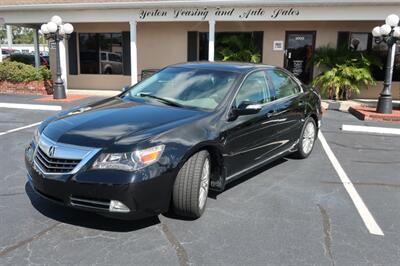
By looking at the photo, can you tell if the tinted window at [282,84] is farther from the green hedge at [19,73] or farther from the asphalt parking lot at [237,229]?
the green hedge at [19,73]

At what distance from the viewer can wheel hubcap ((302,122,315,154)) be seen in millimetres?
6555

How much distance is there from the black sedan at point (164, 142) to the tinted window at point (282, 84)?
3cm

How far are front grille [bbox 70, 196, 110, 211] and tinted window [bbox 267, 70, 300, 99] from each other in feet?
9.65

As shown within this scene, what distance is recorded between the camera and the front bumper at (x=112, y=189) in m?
3.45

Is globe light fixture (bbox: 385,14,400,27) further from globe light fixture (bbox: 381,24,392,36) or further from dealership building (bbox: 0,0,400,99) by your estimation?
dealership building (bbox: 0,0,400,99)

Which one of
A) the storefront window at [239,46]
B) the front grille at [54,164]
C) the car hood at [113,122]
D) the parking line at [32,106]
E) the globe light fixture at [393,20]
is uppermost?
the globe light fixture at [393,20]

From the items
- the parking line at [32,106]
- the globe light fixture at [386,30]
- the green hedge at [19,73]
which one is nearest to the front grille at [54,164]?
the parking line at [32,106]

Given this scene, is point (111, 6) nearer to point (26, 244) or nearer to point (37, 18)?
point (37, 18)

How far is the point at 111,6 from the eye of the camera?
14.1 m

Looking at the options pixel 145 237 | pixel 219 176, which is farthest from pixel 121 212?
pixel 219 176

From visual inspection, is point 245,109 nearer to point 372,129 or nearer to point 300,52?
point 372,129

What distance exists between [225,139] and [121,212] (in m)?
1.38

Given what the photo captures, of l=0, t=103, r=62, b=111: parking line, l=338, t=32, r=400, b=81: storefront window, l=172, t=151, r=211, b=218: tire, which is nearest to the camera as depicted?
l=172, t=151, r=211, b=218: tire

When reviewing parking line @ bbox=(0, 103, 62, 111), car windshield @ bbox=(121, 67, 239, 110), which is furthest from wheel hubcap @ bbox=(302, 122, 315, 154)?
parking line @ bbox=(0, 103, 62, 111)
